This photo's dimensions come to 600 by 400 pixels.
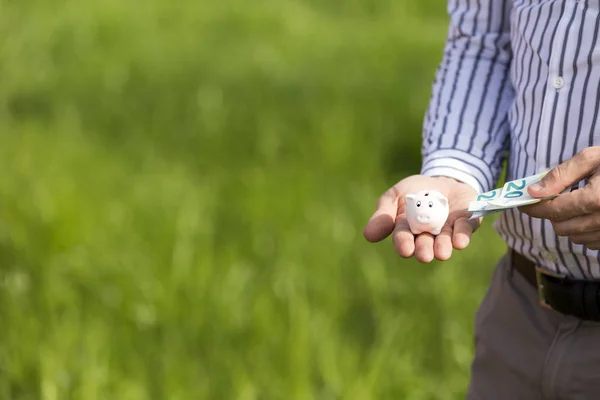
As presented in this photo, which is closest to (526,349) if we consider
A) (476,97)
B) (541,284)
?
(541,284)

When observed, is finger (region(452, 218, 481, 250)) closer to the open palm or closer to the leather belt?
the open palm

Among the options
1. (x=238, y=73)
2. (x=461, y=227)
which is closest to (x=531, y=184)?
(x=461, y=227)

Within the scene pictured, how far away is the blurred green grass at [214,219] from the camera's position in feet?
8.11

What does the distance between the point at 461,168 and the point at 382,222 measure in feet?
0.68

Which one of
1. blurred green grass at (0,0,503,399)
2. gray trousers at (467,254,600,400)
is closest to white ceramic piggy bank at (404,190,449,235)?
gray trousers at (467,254,600,400)

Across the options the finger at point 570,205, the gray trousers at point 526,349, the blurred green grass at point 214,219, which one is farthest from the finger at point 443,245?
the blurred green grass at point 214,219

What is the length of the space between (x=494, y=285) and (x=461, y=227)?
30cm

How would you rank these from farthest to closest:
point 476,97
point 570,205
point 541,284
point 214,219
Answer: point 214,219 < point 476,97 < point 541,284 < point 570,205

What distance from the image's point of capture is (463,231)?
47.0 inches

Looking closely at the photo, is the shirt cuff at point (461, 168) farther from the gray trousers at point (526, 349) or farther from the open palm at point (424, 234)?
the gray trousers at point (526, 349)

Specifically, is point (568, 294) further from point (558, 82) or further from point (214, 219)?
point (214, 219)

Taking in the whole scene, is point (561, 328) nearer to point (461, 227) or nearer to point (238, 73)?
point (461, 227)

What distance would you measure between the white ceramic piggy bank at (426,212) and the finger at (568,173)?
14 cm

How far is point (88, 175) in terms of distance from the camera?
11.6ft
